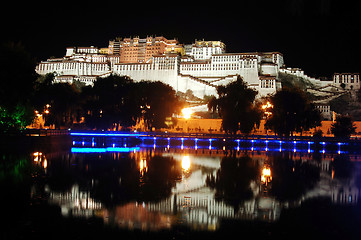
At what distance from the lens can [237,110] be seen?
4494 centimetres

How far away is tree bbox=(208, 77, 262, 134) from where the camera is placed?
44.5 metres

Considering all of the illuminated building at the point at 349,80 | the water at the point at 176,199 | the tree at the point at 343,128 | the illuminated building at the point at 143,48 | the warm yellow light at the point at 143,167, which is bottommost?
the water at the point at 176,199

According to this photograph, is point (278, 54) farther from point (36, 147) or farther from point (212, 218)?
point (212, 218)

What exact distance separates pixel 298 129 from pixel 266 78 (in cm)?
4532

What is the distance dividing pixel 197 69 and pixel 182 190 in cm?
9173

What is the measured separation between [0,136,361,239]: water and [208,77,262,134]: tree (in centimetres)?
2279

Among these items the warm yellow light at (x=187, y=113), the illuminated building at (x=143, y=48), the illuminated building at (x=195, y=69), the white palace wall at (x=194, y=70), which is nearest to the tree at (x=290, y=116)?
the warm yellow light at (x=187, y=113)

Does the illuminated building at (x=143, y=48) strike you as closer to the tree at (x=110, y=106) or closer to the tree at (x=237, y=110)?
the tree at (x=110, y=106)

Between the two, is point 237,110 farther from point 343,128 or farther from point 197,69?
point 197,69

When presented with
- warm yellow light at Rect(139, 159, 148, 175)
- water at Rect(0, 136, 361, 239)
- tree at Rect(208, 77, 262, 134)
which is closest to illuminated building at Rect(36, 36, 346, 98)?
tree at Rect(208, 77, 262, 134)

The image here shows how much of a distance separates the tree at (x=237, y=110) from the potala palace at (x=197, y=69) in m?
46.1

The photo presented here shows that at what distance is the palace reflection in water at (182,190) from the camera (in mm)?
11094

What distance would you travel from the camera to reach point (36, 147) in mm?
31703

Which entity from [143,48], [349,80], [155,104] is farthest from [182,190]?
[143,48]
